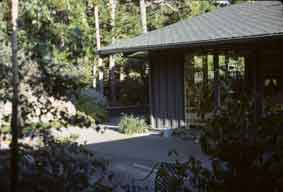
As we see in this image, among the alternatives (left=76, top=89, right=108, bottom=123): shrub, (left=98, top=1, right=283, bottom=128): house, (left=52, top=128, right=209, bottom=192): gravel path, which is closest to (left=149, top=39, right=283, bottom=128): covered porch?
(left=98, top=1, right=283, bottom=128): house

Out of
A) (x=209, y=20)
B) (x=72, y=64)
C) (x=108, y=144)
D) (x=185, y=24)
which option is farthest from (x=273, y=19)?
(x=72, y=64)

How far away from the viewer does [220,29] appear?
34.2ft

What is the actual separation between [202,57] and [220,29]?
5.42 ft

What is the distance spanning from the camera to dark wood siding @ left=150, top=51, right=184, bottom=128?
466 inches

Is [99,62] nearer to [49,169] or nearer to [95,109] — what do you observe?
[95,109]

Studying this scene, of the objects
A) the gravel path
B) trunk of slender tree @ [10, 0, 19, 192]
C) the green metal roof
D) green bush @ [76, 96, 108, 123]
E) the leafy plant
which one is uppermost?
the green metal roof

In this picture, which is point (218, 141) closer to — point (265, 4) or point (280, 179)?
point (280, 179)

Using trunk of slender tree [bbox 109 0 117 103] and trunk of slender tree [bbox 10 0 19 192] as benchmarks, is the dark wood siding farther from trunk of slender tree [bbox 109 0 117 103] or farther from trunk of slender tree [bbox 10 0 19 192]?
trunk of slender tree [bbox 10 0 19 192]

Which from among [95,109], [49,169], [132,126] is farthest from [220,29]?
[49,169]

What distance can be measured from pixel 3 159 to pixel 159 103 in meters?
8.98

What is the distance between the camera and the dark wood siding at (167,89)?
38.8ft

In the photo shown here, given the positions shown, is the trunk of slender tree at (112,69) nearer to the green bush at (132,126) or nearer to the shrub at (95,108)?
the shrub at (95,108)

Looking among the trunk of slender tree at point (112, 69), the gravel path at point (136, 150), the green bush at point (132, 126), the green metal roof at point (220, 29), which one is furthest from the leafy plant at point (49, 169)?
the trunk of slender tree at point (112, 69)

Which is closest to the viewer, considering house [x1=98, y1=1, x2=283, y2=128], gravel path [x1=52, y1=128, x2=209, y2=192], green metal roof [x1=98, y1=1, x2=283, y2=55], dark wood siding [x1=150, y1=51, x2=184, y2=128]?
gravel path [x1=52, y1=128, x2=209, y2=192]
